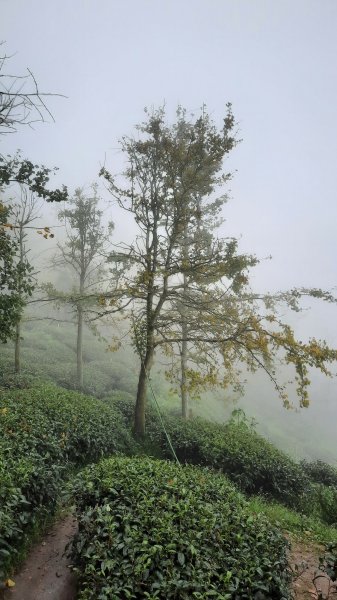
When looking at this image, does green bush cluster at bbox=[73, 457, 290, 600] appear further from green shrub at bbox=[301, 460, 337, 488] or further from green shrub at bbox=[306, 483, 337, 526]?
green shrub at bbox=[301, 460, 337, 488]

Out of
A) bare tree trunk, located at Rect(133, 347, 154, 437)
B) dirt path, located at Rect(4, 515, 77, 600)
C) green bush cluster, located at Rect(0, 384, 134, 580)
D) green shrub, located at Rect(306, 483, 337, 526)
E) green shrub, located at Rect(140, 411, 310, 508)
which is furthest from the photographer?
bare tree trunk, located at Rect(133, 347, 154, 437)

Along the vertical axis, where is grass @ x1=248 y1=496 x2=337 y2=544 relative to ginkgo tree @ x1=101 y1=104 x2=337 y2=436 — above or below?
below

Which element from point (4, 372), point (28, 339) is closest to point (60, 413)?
point (4, 372)

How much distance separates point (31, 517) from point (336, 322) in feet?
579

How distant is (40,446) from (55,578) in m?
2.73

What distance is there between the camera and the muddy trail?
539 cm

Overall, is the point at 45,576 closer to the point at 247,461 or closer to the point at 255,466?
the point at 247,461

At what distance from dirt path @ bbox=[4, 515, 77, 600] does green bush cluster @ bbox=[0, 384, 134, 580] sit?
35cm

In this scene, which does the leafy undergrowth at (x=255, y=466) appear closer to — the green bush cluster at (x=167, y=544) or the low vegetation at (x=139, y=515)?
the low vegetation at (x=139, y=515)

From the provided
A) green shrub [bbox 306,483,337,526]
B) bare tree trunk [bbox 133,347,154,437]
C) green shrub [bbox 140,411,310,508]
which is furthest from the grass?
bare tree trunk [bbox 133,347,154,437]

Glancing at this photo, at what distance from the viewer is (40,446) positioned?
7.93 metres

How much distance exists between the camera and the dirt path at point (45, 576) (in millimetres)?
5391

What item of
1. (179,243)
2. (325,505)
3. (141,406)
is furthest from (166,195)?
(325,505)

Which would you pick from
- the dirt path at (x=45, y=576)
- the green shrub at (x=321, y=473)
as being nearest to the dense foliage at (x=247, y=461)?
the green shrub at (x=321, y=473)
